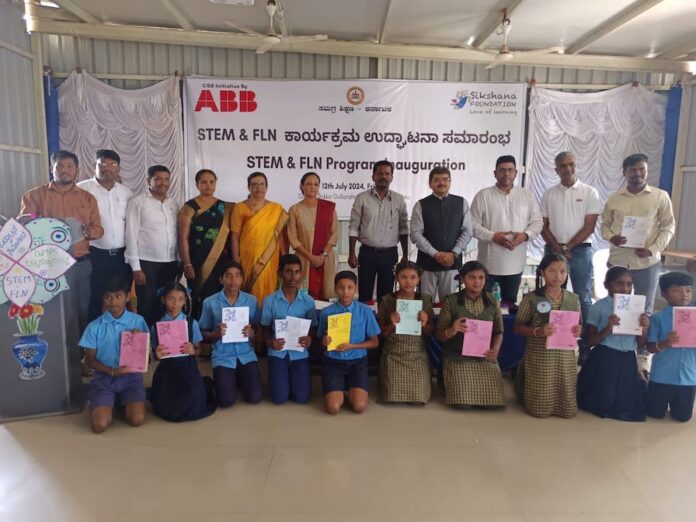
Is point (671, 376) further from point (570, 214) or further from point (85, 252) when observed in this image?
point (85, 252)

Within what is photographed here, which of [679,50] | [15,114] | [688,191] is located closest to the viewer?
[15,114]

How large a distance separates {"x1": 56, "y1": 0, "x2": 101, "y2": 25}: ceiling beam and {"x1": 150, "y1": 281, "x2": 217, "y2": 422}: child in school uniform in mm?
3409

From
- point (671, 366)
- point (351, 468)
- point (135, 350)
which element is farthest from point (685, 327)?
point (135, 350)

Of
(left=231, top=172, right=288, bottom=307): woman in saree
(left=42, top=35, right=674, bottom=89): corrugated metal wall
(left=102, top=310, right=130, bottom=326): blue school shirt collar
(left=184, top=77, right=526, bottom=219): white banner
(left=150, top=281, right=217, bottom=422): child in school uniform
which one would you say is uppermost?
(left=42, top=35, right=674, bottom=89): corrugated metal wall

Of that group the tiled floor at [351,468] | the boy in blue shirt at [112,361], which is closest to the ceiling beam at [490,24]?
the tiled floor at [351,468]

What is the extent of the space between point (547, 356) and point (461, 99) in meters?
3.71

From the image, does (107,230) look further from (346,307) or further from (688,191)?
(688,191)

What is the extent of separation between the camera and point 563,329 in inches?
110

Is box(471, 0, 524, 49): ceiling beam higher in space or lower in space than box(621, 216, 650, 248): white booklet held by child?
higher

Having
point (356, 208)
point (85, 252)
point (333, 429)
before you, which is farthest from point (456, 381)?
point (85, 252)

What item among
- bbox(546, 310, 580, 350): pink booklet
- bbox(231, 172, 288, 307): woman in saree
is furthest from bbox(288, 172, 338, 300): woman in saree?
bbox(546, 310, 580, 350): pink booklet

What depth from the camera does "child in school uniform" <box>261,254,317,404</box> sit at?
295 cm

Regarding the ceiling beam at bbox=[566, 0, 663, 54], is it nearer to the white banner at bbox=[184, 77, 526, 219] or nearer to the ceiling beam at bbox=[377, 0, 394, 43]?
the white banner at bbox=[184, 77, 526, 219]

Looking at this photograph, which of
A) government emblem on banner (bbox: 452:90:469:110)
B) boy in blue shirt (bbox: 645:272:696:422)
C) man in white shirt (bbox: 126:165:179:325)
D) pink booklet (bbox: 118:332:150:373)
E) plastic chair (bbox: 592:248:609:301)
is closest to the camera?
pink booklet (bbox: 118:332:150:373)
